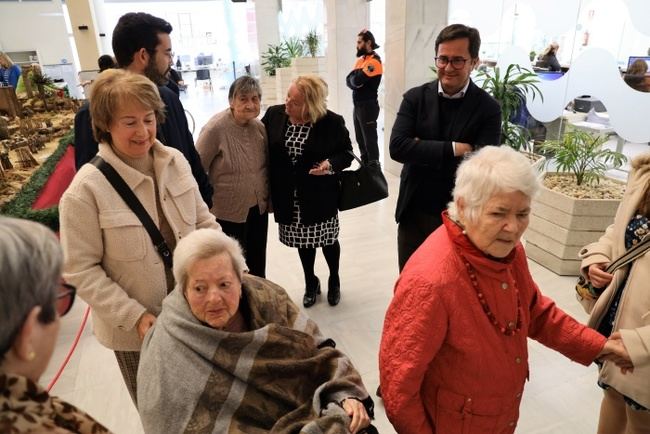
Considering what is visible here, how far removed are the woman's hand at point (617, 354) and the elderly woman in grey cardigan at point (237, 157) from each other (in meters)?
1.98

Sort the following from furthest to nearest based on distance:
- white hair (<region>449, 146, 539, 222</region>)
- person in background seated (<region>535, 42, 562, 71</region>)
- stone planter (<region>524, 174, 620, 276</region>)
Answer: person in background seated (<region>535, 42, 562, 71</region>) < stone planter (<region>524, 174, 620, 276</region>) < white hair (<region>449, 146, 539, 222</region>)

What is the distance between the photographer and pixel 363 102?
18.9 feet

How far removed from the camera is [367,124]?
232 inches

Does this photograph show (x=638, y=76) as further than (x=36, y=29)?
No

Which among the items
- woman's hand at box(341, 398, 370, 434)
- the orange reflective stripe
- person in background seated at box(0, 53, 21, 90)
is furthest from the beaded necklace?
person in background seated at box(0, 53, 21, 90)

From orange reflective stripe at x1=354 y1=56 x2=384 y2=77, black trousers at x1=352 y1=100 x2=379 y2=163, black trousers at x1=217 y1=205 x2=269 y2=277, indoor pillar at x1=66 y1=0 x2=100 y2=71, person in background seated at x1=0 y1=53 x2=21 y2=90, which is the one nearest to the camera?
black trousers at x1=217 y1=205 x2=269 y2=277

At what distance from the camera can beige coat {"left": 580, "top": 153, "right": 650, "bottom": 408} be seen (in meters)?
1.38

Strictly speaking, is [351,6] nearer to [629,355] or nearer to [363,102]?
[363,102]

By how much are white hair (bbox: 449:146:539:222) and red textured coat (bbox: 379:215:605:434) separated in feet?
0.34

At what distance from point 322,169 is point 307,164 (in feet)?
0.35

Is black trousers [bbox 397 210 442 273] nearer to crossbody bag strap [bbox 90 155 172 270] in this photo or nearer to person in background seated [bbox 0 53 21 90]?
crossbody bag strap [bbox 90 155 172 270]

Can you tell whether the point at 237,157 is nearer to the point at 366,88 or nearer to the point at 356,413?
the point at 356,413

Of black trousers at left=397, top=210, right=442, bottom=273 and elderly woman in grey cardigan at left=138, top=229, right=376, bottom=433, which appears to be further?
black trousers at left=397, top=210, right=442, bottom=273

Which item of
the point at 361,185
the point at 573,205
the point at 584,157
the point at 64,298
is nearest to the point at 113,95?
the point at 64,298
